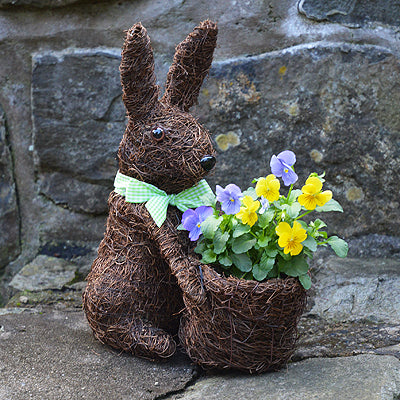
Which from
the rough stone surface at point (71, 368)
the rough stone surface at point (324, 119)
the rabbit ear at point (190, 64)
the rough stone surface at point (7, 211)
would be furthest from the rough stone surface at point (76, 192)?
the rabbit ear at point (190, 64)

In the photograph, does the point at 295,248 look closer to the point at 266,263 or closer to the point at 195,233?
the point at 266,263

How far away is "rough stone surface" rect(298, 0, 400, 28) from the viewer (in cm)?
207

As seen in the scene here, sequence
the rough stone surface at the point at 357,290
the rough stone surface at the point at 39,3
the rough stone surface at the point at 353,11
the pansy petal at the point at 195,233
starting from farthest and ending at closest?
the rough stone surface at the point at 39,3
the rough stone surface at the point at 353,11
the rough stone surface at the point at 357,290
the pansy petal at the point at 195,233

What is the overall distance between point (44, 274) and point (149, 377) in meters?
0.84

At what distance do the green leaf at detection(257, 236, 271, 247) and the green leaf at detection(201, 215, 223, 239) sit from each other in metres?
0.12

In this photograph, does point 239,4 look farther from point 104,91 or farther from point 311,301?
point 311,301

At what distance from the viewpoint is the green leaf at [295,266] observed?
1471mm

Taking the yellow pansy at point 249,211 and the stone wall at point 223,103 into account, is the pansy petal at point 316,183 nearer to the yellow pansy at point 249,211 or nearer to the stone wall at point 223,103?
the yellow pansy at point 249,211

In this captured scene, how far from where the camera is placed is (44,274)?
2207 mm

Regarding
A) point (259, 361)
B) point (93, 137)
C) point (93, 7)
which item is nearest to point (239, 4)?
point (93, 7)

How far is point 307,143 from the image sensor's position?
216 cm

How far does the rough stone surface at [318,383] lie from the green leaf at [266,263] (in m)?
0.29

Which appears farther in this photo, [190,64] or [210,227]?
[190,64]

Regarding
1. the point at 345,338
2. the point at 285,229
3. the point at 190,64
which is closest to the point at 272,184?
the point at 285,229
